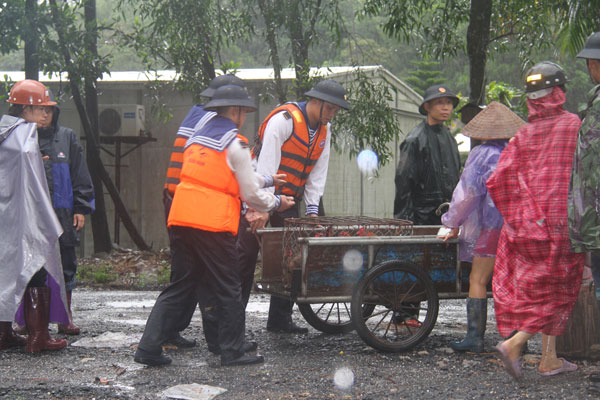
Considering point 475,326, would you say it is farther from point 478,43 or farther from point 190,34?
point 190,34

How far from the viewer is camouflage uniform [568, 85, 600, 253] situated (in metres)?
4.54

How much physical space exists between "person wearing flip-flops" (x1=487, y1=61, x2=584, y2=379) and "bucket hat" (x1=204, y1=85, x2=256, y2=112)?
1.90 metres

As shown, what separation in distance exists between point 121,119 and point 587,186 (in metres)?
11.7

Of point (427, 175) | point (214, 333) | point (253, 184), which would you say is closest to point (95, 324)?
point (214, 333)

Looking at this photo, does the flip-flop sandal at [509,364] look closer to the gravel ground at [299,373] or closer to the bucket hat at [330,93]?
the gravel ground at [299,373]

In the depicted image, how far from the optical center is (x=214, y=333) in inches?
238

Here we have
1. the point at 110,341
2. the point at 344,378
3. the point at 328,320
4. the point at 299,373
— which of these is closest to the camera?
the point at 344,378

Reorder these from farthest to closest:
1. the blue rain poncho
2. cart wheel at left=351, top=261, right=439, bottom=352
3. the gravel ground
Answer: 1. cart wheel at left=351, top=261, right=439, bottom=352
2. the blue rain poncho
3. the gravel ground

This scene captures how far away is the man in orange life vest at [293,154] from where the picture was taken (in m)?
6.50

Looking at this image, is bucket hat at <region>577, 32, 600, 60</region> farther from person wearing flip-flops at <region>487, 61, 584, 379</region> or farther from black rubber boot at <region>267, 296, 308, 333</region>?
black rubber boot at <region>267, 296, 308, 333</region>

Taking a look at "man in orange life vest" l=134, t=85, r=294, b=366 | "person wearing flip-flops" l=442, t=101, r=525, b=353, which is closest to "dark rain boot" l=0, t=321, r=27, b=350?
"man in orange life vest" l=134, t=85, r=294, b=366

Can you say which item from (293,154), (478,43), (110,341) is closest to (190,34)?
(478,43)

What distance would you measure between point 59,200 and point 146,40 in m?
6.86

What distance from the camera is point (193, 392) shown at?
15.8ft
